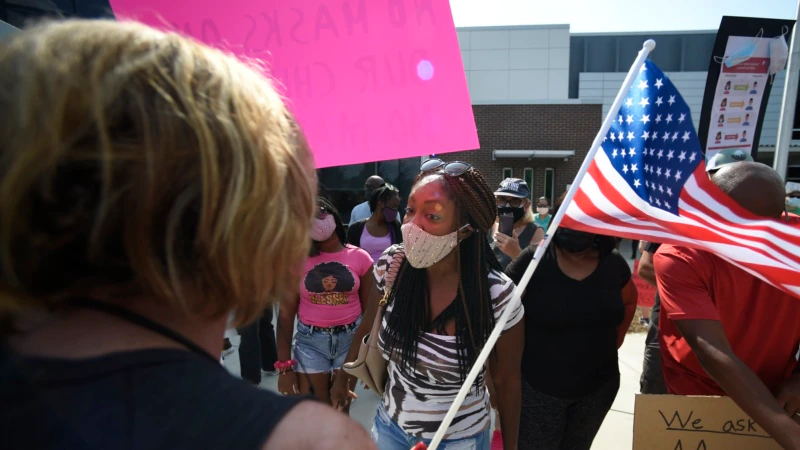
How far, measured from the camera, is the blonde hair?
521 millimetres

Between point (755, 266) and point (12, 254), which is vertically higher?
point (12, 254)

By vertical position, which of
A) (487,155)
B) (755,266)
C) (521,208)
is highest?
(755,266)

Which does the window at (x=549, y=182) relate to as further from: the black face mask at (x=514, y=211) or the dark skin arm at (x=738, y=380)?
the dark skin arm at (x=738, y=380)

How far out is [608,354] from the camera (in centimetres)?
253

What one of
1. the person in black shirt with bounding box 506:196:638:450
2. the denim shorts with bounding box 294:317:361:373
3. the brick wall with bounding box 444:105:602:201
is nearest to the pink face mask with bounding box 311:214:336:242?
the denim shorts with bounding box 294:317:361:373

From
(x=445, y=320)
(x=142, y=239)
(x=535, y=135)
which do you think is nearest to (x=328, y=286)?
(x=445, y=320)

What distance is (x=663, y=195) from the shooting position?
1845 millimetres

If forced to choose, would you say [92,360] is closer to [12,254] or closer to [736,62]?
[12,254]

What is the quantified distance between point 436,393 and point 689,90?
95.9 ft

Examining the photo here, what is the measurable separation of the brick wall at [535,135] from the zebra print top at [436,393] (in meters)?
16.3

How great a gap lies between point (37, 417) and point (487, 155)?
1836cm

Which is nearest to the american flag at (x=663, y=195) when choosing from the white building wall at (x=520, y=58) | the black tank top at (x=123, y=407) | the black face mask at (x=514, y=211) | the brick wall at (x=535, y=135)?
the black tank top at (x=123, y=407)

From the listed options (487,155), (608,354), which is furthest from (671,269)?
(487,155)

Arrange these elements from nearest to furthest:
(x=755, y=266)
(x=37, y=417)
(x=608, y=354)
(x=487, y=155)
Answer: (x=37, y=417)
(x=755, y=266)
(x=608, y=354)
(x=487, y=155)
